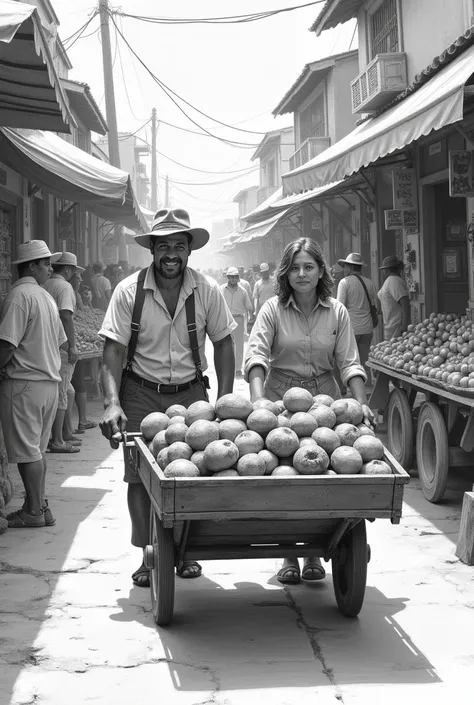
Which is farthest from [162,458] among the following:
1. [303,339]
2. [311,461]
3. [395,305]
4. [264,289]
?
[264,289]

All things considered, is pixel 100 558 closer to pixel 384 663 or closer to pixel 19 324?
pixel 19 324

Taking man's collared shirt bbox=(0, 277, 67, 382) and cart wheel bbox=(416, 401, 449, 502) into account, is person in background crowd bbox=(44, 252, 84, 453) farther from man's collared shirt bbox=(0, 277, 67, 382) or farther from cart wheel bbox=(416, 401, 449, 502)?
cart wheel bbox=(416, 401, 449, 502)

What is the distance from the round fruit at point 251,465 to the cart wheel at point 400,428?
4.37 m

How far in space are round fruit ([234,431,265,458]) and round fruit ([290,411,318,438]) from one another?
0.21 m

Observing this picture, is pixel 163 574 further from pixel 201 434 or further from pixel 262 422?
pixel 262 422

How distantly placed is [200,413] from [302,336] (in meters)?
1.03

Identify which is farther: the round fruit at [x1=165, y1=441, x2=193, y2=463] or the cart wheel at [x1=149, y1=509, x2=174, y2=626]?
the cart wheel at [x1=149, y1=509, x2=174, y2=626]

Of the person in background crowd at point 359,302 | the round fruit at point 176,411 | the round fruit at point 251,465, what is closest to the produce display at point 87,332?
the person in background crowd at point 359,302

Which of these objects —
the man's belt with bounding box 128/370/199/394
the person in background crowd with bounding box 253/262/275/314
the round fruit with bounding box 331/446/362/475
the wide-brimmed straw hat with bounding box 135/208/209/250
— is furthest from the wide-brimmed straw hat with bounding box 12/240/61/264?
the person in background crowd with bounding box 253/262/275/314

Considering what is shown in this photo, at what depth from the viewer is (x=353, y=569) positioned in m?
4.29

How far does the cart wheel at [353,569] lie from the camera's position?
429cm

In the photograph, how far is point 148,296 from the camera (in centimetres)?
496

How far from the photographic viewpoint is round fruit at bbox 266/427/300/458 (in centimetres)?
402

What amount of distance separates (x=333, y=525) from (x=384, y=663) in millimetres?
640
